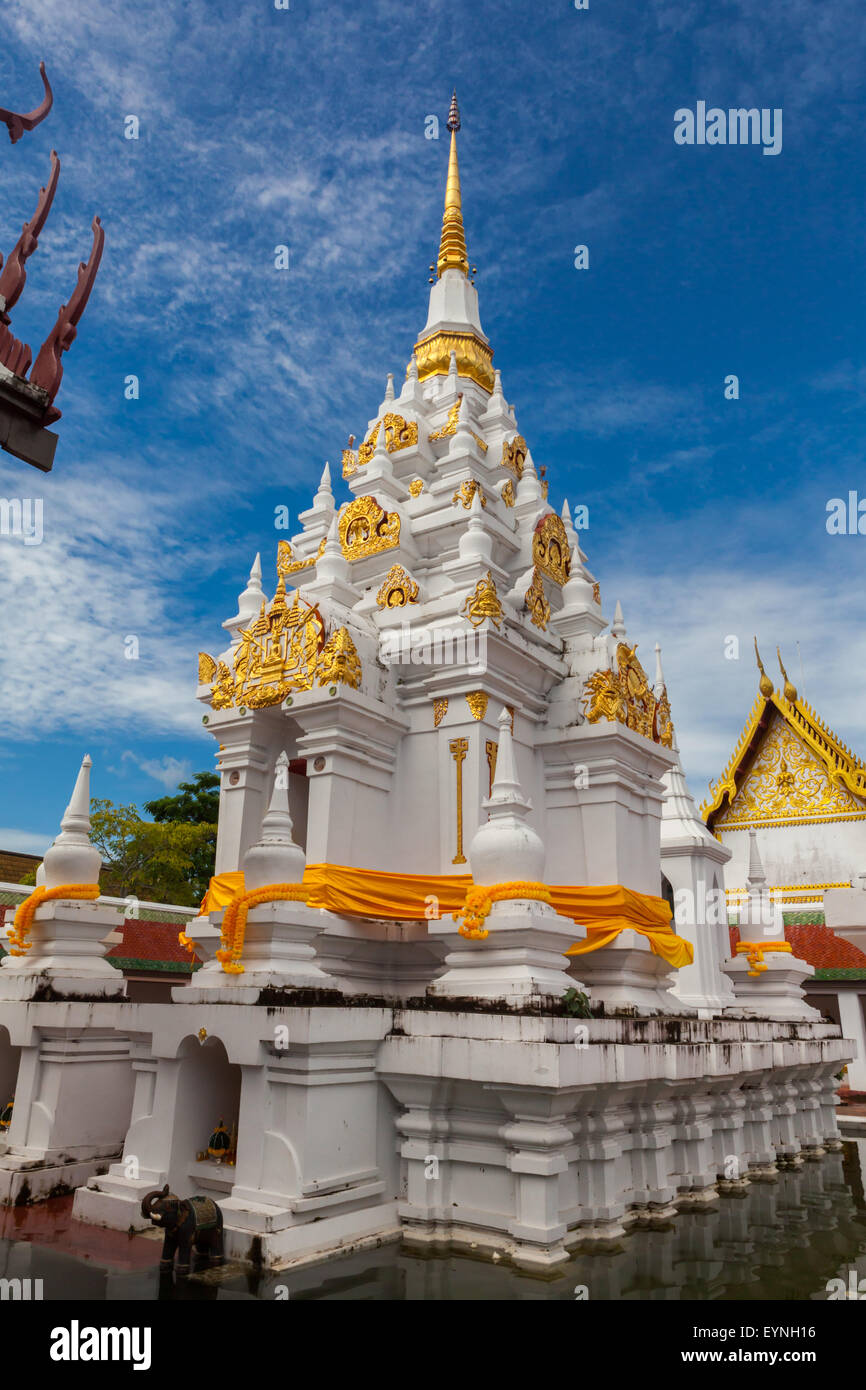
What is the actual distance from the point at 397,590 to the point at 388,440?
328 cm

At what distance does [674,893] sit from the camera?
20.8 metres

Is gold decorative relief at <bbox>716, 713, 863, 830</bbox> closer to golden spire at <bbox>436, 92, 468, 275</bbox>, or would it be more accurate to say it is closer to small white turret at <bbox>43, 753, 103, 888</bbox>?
golden spire at <bbox>436, 92, 468, 275</bbox>

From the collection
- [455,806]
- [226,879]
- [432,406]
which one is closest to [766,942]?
[455,806]

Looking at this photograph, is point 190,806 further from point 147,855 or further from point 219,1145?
point 219,1145

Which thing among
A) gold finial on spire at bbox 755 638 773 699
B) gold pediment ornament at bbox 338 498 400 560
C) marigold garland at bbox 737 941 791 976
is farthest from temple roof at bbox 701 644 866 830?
gold pediment ornament at bbox 338 498 400 560

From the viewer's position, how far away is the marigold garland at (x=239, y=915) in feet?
26.7

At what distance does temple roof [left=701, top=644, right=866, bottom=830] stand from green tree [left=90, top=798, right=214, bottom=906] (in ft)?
49.4

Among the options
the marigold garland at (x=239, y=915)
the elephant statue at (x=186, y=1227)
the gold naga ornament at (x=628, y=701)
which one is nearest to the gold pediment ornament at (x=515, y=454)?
the gold naga ornament at (x=628, y=701)

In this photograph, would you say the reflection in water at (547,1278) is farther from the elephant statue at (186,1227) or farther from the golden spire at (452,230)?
the golden spire at (452,230)

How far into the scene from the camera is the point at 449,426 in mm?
14852

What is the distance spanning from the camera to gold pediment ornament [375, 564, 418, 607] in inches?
489

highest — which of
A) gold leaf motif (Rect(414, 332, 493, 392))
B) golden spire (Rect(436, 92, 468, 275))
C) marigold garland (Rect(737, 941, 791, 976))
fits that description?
golden spire (Rect(436, 92, 468, 275))

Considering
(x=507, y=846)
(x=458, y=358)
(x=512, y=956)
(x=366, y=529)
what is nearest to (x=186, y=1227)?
(x=512, y=956)
